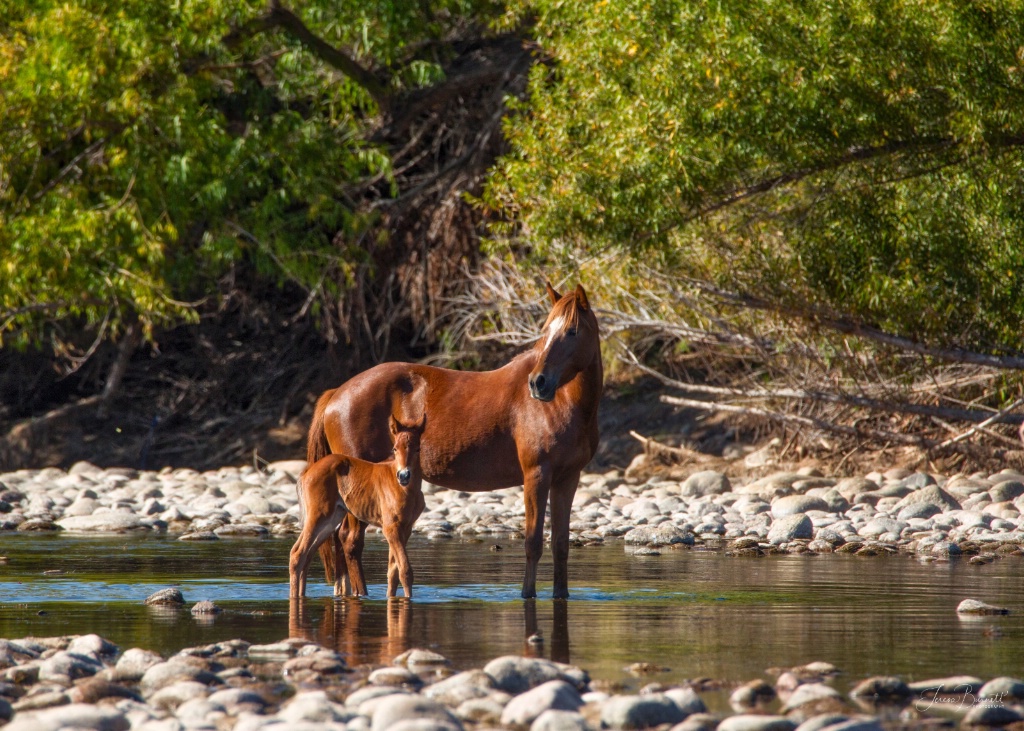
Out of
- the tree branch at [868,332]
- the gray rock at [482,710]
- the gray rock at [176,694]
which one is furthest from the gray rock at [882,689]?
the tree branch at [868,332]

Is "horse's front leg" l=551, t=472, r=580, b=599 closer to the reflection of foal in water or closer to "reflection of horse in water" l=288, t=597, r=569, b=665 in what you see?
"reflection of horse in water" l=288, t=597, r=569, b=665

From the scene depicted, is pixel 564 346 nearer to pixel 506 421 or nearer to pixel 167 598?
pixel 506 421

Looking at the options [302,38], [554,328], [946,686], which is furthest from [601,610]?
[302,38]

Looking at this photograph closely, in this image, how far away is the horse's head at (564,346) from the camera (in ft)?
25.7

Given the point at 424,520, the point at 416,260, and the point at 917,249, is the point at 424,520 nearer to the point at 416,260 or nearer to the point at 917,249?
the point at 917,249

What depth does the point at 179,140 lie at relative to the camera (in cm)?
1791

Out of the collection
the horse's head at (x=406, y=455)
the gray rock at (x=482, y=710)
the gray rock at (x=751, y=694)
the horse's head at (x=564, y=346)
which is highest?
the horse's head at (x=564, y=346)

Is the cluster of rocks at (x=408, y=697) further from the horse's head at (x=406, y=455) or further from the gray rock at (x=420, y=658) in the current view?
the horse's head at (x=406, y=455)

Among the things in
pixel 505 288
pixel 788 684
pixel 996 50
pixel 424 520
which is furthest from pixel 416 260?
pixel 788 684

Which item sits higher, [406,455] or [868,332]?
[868,332]

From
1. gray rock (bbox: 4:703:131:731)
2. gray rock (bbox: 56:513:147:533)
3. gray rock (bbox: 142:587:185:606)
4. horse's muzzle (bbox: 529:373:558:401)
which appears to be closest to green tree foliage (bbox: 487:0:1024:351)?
horse's muzzle (bbox: 529:373:558:401)

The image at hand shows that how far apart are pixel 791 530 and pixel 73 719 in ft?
25.9

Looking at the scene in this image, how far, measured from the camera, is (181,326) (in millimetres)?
23328

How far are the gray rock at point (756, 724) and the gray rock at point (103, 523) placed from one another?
9.77 metres
